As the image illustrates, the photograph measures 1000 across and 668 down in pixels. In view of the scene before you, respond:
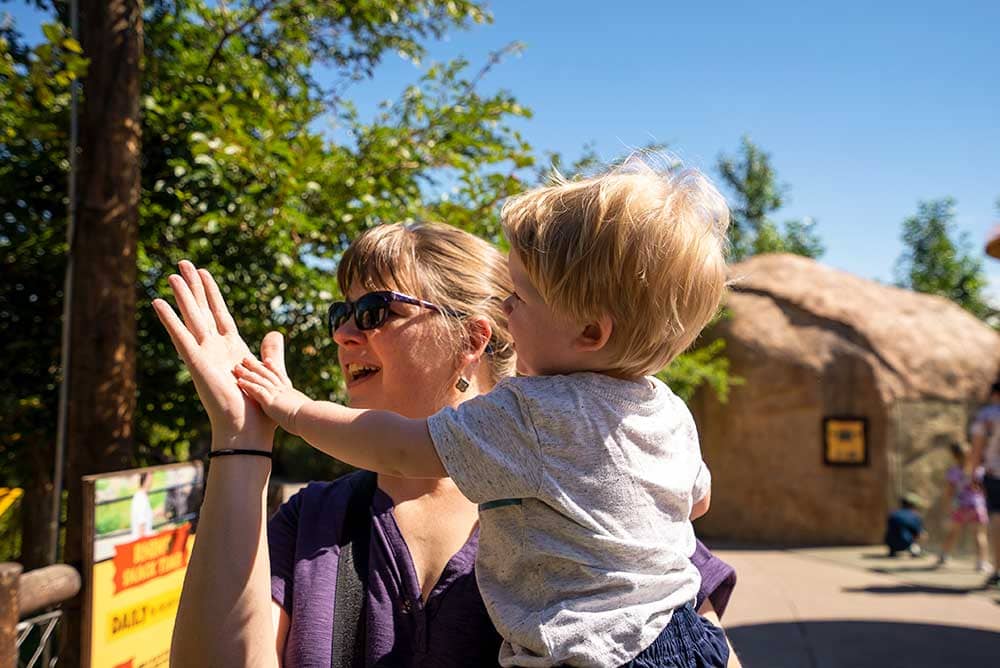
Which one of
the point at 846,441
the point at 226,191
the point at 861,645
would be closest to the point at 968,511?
the point at 846,441

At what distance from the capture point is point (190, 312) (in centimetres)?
129

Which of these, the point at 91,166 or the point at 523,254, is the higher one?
the point at 91,166

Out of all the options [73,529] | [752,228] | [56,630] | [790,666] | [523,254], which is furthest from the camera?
[752,228]

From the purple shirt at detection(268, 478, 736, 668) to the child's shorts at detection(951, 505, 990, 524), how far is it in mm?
8482

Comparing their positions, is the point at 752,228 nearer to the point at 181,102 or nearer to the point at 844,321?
the point at 844,321

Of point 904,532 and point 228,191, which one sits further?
point 904,532

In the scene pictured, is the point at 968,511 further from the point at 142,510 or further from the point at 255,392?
the point at 255,392

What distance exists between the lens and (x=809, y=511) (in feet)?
35.4

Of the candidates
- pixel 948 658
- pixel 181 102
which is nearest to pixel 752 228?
pixel 948 658

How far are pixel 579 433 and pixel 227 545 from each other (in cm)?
51

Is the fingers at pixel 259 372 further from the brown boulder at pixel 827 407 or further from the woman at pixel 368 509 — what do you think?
the brown boulder at pixel 827 407

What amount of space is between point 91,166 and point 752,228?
23080mm

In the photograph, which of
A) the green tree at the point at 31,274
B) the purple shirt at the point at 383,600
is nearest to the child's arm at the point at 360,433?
the purple shirt at the point at 383,600

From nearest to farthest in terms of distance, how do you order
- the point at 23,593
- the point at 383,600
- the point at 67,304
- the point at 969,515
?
the point at 383,600, the point at 23,593, the point at 67,304, the point at 969,515
